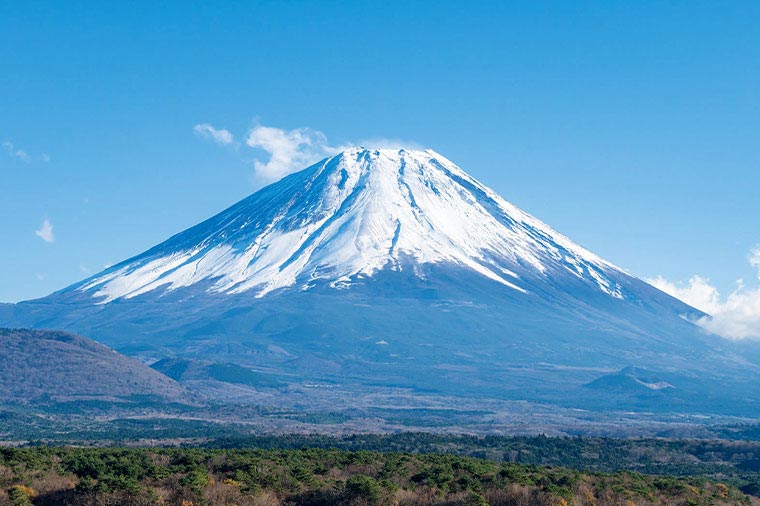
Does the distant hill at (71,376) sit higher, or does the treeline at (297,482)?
the distant hill at (71,376)

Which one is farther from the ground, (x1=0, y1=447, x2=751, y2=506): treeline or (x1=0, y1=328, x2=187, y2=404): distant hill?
(x1=0, y1=328, x2=187, y2=404): distant hill

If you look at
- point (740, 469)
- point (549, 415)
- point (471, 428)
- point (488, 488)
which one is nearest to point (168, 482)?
point (488, 488)

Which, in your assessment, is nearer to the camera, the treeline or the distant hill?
the treeline

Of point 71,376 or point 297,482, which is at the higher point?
point 71,376

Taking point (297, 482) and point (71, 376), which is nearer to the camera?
point (297, 482)

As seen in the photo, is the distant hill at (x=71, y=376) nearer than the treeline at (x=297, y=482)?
No
